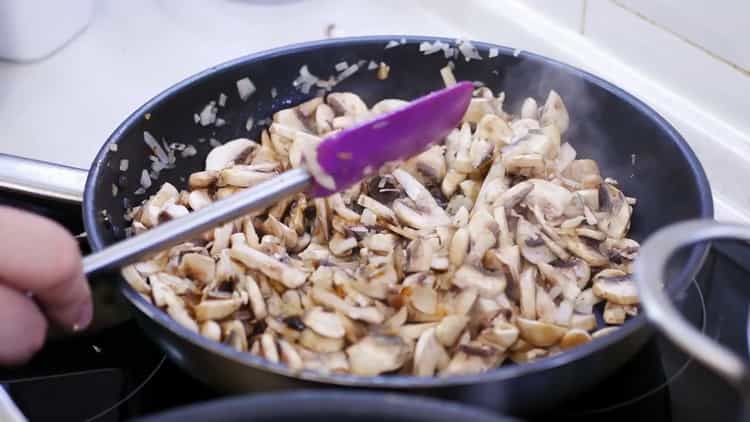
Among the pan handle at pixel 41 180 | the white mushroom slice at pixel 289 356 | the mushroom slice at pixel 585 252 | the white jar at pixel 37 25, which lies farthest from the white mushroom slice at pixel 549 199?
the white jar at pixel 37 25

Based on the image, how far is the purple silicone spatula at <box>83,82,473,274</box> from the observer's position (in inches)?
23.2

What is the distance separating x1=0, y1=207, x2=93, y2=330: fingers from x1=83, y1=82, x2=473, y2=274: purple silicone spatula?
0.07 meters

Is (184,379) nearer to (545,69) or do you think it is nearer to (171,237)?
(171,237)

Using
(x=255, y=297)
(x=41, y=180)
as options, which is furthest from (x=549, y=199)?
(x=41, y=180)

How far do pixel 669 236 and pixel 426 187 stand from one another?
37 centimetres

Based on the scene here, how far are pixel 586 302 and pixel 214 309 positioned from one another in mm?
290

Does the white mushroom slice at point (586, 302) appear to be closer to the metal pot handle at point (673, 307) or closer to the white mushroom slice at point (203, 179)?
the metal pot handle at point (673, 307)

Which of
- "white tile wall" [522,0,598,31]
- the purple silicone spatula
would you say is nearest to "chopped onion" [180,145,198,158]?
the purple silicone spatula

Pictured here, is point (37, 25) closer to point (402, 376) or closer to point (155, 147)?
point (155, 147)

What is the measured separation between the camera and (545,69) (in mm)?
847

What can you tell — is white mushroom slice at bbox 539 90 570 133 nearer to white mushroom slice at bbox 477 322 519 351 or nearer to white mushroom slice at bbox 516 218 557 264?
white mushroom slice at bbox 516 218 557 264

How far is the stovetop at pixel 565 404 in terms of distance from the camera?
66 cm

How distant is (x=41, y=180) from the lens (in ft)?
2.40

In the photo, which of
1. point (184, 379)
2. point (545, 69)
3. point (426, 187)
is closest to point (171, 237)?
point (184, 379)
